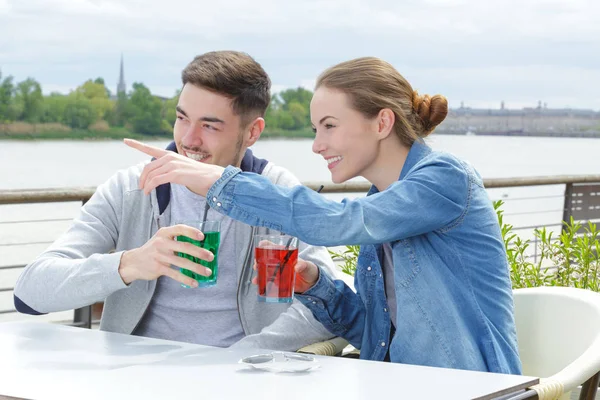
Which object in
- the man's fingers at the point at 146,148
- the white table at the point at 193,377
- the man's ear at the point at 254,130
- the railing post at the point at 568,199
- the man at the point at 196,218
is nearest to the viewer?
the white table at the point at 193,377

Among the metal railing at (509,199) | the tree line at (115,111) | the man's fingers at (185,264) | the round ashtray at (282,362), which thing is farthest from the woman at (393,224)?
the metal railing at (509,199)

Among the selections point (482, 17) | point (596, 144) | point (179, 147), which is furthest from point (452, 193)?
point (482, 17)

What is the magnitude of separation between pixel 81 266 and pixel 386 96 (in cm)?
74

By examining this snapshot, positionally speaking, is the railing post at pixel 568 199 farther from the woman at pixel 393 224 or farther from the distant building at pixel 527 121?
the woman at pixel 393 224

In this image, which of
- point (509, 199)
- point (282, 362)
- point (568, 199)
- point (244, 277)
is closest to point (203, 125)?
point (244, 277)

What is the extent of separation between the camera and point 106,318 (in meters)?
1.83

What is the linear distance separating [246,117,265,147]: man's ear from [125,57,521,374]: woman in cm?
29

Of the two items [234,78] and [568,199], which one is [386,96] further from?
[568,199]

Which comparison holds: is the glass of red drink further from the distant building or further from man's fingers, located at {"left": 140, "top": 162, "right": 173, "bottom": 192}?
the distant building

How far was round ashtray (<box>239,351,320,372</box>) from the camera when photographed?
1.23 meters

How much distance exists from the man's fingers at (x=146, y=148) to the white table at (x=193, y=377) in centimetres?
38

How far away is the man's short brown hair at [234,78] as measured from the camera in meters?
1.84

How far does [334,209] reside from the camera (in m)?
1.41

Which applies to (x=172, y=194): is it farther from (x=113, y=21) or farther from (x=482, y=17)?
(x=482, y=17)
